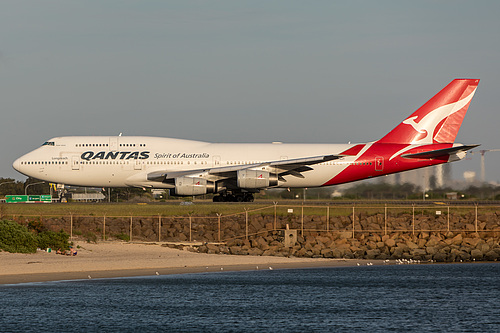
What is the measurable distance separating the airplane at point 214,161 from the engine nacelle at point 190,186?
1.87 ft

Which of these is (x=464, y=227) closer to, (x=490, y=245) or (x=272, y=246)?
(x=490, y=245)

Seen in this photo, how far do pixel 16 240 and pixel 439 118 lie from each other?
29.9 meters

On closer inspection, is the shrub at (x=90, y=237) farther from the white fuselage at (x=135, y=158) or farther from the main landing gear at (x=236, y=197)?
the main landing gear at (x=236, y=197)

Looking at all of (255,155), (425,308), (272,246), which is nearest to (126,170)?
(255,155)

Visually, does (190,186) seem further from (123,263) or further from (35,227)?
(123,263)

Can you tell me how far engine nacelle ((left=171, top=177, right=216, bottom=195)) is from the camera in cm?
4431

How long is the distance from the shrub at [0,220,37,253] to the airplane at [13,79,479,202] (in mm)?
17031

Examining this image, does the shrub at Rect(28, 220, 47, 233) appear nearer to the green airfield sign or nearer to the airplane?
the airplane

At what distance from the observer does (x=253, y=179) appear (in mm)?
44656

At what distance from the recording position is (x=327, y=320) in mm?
18375

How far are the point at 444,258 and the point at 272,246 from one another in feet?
24.0

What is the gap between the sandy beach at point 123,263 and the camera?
78.6 ft

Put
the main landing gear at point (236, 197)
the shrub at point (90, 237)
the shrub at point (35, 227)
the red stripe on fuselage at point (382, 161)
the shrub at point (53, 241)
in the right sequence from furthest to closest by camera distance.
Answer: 1. the main landing gear at point (236, 197)
2. the red stripe on fuselage at point (382, 161)
3. the shrub at point (90, 237)
4. the shrub at point (35, 227)
5. the shrub at point (53, 241)

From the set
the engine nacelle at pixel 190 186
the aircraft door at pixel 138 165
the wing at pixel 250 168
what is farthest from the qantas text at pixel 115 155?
the engine nacelle at pixel 190 186
